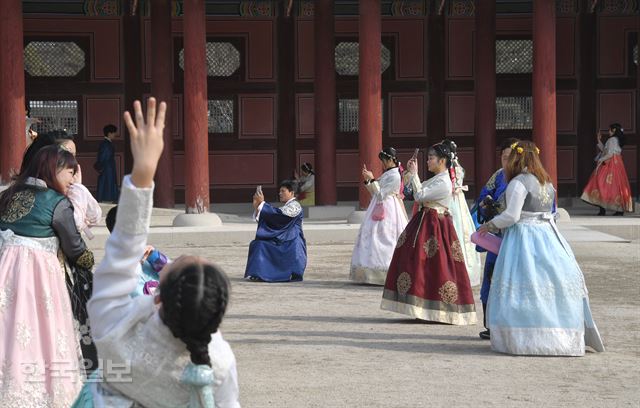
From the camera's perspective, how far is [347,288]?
36.5ft

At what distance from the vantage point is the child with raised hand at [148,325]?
2.83 m

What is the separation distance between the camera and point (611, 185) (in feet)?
58.2

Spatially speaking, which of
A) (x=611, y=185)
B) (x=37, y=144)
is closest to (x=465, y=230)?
(x=37, y=144)

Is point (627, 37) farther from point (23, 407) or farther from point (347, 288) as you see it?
point (23, 407)

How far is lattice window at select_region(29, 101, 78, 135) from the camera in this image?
1916cm

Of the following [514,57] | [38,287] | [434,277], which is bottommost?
[434,277]

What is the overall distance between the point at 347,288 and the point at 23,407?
5994 mm

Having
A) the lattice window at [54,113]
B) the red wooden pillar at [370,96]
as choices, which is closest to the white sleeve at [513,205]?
the red wooden pillar at [370,96]

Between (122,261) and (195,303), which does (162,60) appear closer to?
(122,261)

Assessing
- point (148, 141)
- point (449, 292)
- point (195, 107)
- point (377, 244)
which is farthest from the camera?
point (195, 107)

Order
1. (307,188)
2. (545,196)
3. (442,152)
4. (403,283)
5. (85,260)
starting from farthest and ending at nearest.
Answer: (307,188), (442,152), (403,283), (545,196), (85,260)

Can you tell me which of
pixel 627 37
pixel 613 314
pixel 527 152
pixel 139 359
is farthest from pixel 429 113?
pixel 139 359

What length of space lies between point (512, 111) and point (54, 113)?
7433mm

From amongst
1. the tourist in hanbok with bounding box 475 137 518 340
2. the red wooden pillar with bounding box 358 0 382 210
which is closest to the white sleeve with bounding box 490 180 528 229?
the tourist in hanbok with bounding box 475 137 518 340
